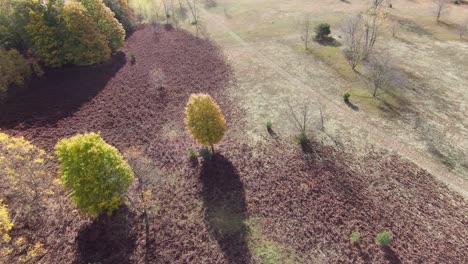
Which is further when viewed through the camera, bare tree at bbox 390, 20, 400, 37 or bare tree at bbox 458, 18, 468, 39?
bare tree at bbox 390, 20, 400, 37

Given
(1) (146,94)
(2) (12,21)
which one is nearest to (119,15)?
(2) (12,21)

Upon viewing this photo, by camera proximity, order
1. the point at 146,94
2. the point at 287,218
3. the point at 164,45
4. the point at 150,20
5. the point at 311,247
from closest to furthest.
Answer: the point at 311,247 → the point at 287,218 → the point at 146,94 → the point at 164,45 → the point at 150,20

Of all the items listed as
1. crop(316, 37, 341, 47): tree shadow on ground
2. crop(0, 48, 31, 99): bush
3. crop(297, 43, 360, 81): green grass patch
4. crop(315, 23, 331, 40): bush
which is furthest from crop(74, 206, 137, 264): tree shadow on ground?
crop(315, 23, 331, 40): bush

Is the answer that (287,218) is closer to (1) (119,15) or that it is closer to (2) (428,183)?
(2) (428,183)

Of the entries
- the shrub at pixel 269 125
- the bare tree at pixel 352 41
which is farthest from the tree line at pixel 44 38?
the bare tree at pixel 352 41

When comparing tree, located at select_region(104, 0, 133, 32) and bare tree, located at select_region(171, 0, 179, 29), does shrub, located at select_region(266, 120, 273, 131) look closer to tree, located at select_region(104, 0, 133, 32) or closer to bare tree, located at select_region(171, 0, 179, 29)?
bare tree, located at select_region(171, 0, 179, 29)

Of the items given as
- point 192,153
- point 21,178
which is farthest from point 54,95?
point 192,153

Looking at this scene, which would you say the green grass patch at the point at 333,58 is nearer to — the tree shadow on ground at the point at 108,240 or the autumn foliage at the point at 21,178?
the tree shadow on ground at the point at 108,240
